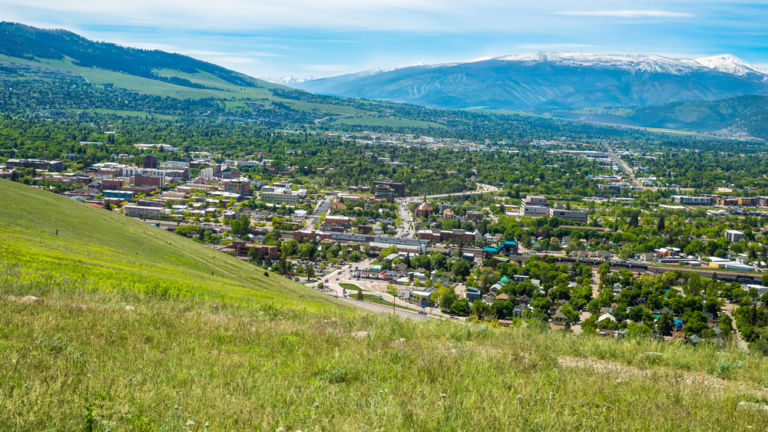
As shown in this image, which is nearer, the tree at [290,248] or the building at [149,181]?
the tree at [290,248]

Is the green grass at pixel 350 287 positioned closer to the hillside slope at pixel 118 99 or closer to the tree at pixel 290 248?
the tree at pixel 290 248

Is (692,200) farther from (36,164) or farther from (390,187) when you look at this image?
(36,164)

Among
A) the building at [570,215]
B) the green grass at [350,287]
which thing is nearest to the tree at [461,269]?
the green grass at [350,287]

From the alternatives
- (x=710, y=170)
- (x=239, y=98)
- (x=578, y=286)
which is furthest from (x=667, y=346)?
(x=239, y=98)

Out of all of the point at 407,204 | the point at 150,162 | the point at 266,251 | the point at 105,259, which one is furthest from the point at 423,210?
the point at 105,259

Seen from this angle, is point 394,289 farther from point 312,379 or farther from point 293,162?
point 293,162
